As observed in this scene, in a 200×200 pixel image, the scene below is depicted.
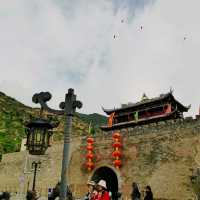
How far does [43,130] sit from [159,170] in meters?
13.8

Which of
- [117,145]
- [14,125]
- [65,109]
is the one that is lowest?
[65,109]

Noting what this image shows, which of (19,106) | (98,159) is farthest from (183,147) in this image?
(19,106)

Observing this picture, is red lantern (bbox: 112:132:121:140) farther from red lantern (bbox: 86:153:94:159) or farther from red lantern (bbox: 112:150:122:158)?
red lantern (bbox: 86:153:94:159)

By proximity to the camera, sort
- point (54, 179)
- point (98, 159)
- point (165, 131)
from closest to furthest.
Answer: point (165, 131) < point (98, 159) < point (54, 179)

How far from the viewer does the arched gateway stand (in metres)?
20.7

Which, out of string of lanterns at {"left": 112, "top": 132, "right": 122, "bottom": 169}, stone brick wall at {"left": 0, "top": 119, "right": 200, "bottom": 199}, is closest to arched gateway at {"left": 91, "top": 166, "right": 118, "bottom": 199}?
stone brick wall at {"left": 0, "top": 119, "right": 200, "bottom": 199}

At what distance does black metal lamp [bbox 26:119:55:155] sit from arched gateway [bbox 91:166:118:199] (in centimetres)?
1596

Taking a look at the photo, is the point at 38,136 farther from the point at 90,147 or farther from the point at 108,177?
the point at 108,177

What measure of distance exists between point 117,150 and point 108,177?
2.53 m

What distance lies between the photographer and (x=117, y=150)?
64.4 ft

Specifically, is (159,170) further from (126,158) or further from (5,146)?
(5,146)

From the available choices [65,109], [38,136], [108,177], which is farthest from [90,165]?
[65,109]

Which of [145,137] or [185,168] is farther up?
[145,137]

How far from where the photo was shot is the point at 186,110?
2578cm
